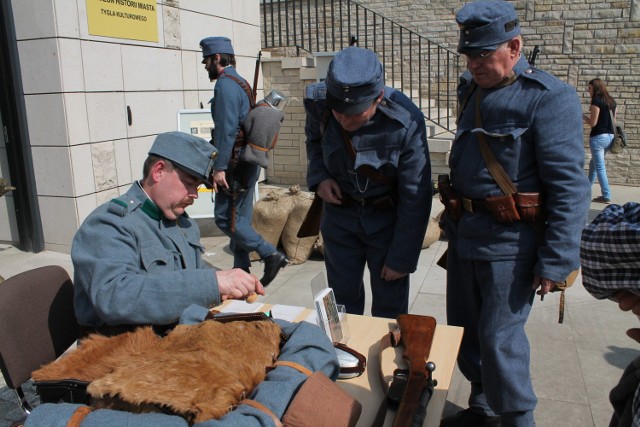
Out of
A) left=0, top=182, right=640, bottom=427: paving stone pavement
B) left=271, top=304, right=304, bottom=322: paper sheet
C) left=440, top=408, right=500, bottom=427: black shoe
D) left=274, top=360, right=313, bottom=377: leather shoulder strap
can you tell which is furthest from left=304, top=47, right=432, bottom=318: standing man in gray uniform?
left=274, top=360, right=313, bottom=377: leather shoulder strap

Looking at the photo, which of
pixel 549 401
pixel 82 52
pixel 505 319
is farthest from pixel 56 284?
pixel 82 52

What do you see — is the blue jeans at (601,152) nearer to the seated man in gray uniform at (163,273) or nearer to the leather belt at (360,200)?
the leather belt at (360,200)

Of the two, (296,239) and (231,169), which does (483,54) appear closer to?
(231,169)

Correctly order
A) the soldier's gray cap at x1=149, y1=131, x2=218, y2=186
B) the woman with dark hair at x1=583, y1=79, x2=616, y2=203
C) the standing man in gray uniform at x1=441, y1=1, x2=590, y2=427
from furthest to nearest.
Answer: the woman with dark hair at x1=583, y1=79, x2=616, y2=203 < the standing man in gray uniform at x1=441, y1=1, x2=590, y2=427 < the soldier's gray cap at x1=149, y1=131, x2=218, y2=186

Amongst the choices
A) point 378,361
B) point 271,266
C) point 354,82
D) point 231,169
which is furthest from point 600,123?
point 378,361

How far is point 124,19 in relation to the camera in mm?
5371

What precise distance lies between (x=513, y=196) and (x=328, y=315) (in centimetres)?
91

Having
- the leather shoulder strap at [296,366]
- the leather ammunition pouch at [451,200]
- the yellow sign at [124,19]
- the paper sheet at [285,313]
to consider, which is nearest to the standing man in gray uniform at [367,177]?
the leather ammunition pouch at [451,200]

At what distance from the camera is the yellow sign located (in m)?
5.03

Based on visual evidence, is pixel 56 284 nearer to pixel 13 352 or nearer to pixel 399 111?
pixel 13 352

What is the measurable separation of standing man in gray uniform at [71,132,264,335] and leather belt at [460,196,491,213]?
3.21ft

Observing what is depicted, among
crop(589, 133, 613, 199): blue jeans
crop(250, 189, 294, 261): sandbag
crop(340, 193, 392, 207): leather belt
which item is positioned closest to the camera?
crop(340, 193, 392, 207): leather belt

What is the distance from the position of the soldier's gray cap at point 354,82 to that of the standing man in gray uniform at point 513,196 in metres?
0.40

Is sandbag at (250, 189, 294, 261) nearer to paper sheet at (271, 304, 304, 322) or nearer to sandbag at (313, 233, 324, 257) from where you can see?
sandbag at (313, 233, 324, 257)
